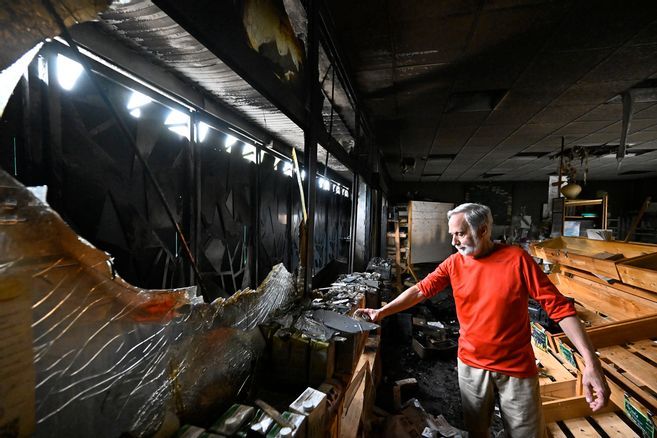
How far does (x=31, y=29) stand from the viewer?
65 cm

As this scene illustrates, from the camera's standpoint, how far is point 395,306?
226cm

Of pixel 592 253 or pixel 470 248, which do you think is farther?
pixel 592 253

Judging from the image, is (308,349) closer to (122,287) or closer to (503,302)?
(122,287)

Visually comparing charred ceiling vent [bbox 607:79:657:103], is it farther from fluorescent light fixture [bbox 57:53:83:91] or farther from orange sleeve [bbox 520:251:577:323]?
fluorescent light fixture [bbox 57:53:83:91]

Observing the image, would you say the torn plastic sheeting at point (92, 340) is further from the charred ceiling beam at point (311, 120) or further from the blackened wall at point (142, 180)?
the charred ceiling beam at point (311, 120)

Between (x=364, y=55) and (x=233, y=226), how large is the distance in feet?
7.87

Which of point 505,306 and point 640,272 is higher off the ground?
point 640,272

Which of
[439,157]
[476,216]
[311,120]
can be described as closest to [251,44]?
[311,120]

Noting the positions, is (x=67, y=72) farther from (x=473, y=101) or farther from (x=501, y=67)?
(x=473, y=101)

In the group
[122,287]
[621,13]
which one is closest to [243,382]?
[122,287]

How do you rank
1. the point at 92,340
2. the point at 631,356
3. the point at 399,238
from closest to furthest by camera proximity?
the point at 92,340 → the point at 631,356 → the point at 399,238

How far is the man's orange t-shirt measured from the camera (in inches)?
71.1

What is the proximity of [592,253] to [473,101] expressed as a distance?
2769 mm

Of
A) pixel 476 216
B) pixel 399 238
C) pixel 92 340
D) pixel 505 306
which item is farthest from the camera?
pixel 399 238
